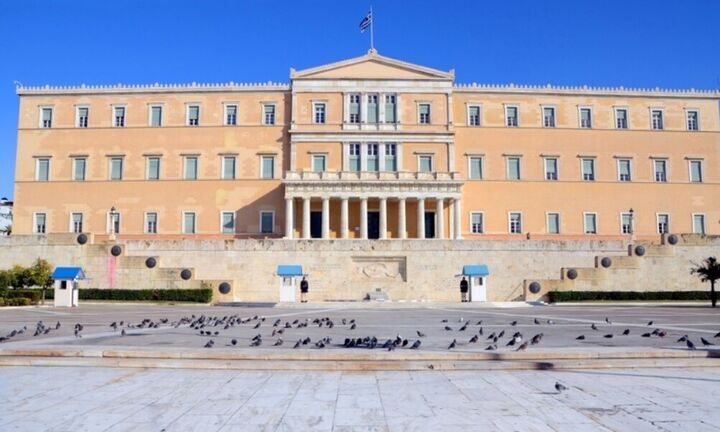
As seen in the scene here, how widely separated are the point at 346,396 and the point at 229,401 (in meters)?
1.47

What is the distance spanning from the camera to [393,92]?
5025cm

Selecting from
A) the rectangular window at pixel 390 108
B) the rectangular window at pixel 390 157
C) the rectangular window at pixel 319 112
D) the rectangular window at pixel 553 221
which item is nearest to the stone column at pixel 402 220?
the rectangular window at pixel 390 157

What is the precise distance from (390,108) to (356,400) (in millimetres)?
44298

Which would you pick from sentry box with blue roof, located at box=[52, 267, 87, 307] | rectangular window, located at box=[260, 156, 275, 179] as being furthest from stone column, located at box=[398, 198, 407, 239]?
sentry box with blue roof, located at box=[52, 267, 87, 307]

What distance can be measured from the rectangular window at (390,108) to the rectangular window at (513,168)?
10.3m

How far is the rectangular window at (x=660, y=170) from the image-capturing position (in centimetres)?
5153

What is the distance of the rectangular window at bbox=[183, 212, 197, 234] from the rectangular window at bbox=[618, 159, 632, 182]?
36.0 metres

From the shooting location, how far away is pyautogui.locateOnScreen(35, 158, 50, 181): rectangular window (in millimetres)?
50750

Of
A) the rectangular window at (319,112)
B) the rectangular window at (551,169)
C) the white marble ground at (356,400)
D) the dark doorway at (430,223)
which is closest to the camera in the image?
the white marble ground at (356,400)

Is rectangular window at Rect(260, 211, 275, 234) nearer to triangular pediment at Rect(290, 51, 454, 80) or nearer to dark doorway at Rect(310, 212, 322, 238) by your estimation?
dark doorway at Rect(310, 212, 322, 238)

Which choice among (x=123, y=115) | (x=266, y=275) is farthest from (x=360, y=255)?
(x=123, y=115)

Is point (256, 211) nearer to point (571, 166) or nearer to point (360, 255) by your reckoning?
point (360, 255)

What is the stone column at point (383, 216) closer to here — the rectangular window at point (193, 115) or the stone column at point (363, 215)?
the stone column at point (363, 215)

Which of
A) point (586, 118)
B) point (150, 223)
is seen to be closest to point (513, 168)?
point (586, 118)
